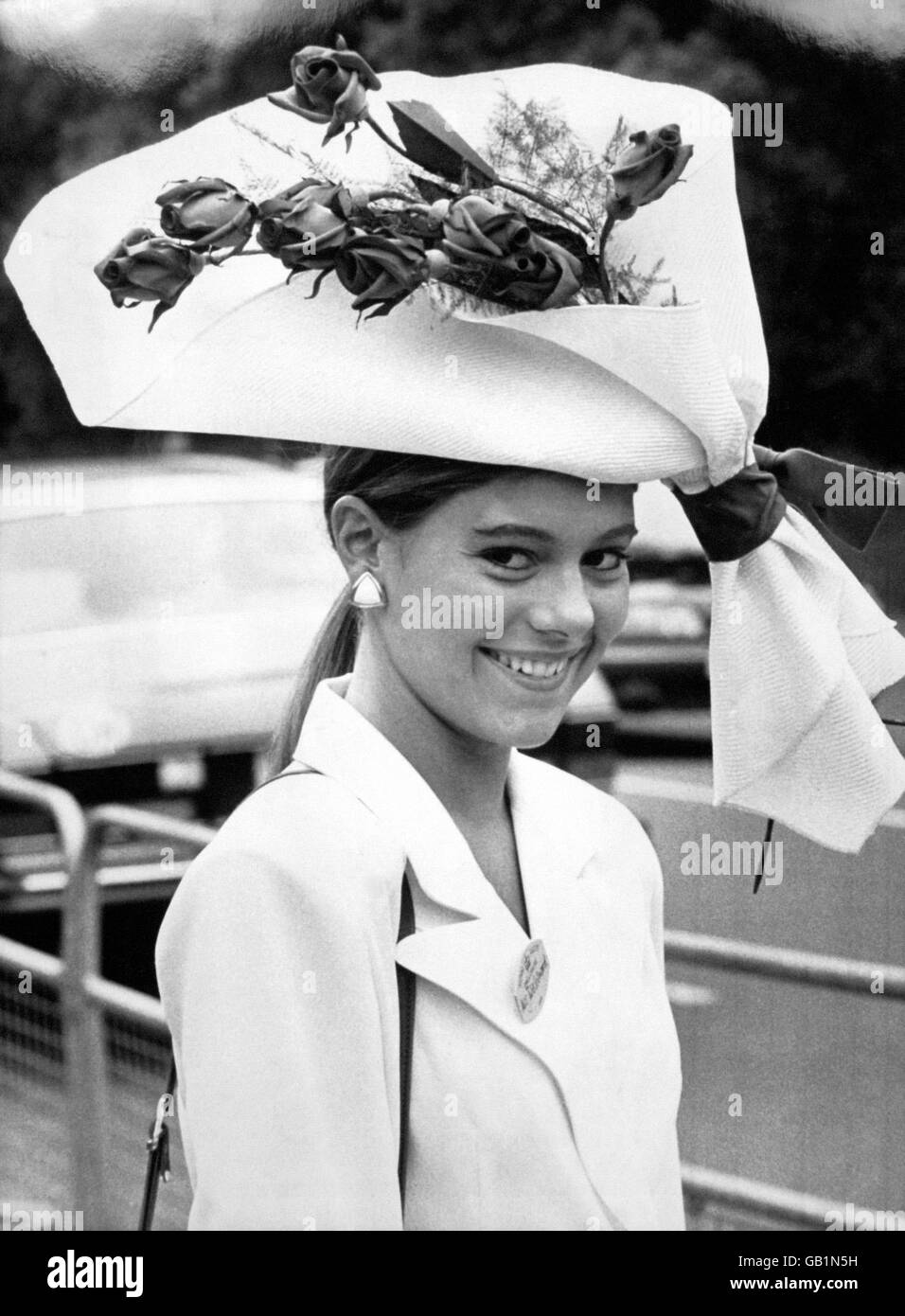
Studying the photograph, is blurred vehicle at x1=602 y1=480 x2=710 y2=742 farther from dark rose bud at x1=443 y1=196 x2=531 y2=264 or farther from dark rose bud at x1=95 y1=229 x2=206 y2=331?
dark rose bud at x1=95 y1=229 x2=206 y2=331

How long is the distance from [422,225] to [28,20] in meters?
1.29

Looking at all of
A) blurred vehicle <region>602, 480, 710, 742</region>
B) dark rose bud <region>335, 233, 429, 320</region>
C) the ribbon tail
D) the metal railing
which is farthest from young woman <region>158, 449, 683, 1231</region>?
blurred vehicle <region>602, 480, 710, 742</region>

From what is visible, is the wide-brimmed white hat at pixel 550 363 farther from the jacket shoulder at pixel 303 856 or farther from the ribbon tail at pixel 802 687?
the jacket shoulder at pixel 303 856

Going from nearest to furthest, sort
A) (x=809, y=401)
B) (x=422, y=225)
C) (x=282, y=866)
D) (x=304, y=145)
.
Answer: (x=282, y=866), (x=422, y=225), (x=304, y=145), (x=809, y=401)

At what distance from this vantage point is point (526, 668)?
1.76 metres

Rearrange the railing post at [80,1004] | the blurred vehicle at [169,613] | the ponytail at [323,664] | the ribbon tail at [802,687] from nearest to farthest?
the ponytail at [323,664] < the ribbon tail at [802,687] < the blurred vehicle at [169,613] < the railing post at [80,1004]

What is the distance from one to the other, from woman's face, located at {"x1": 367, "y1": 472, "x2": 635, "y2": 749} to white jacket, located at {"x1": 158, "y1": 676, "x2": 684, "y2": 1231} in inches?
4.0

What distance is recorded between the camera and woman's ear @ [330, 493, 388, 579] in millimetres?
1794

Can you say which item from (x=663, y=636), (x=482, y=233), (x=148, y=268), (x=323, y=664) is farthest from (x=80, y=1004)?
(x=482, y=233)

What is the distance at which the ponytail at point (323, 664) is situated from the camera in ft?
6.49

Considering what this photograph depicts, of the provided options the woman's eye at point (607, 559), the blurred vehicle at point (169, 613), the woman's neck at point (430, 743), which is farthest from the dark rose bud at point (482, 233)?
the blurred vehicle at point (169, 613)
